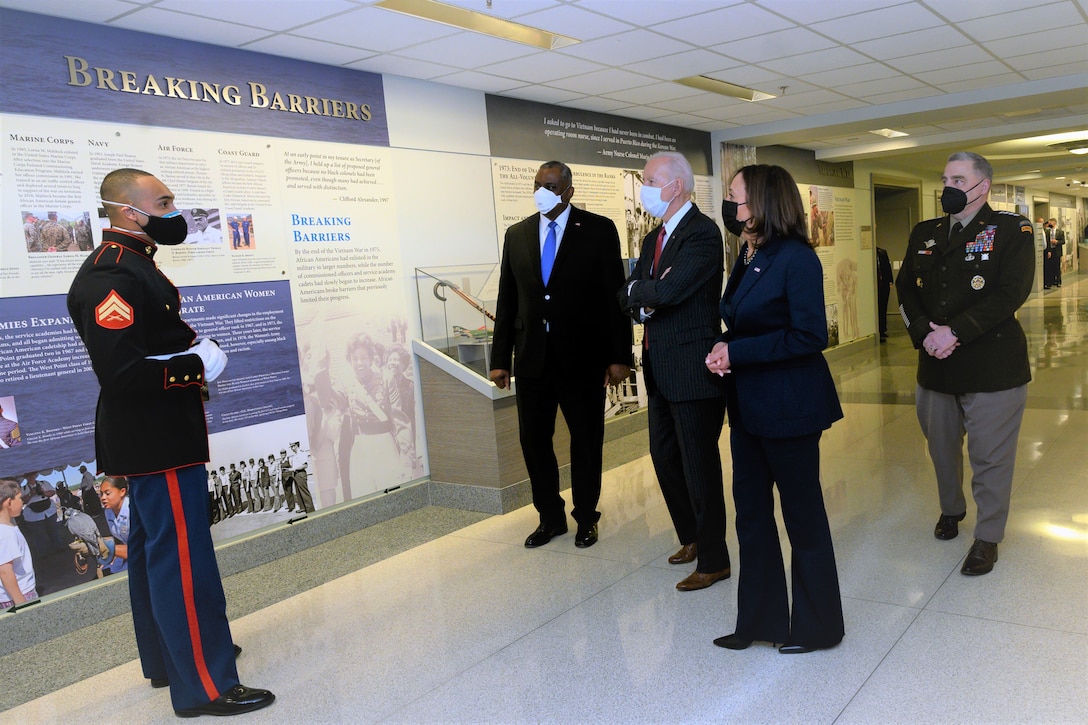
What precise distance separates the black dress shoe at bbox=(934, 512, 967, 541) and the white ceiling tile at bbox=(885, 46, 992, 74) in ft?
11.5

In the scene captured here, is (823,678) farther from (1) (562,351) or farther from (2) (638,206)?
(2) (638,206)

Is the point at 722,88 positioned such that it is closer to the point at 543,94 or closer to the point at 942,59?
the point at 543,94

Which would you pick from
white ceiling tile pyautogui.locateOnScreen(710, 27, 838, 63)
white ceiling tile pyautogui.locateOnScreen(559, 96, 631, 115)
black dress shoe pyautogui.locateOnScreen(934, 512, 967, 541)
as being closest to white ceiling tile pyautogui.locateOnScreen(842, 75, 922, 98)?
white ceiling tile pyautogui.locateOnScreen(710, 27, 838, 63)

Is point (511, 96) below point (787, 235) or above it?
above

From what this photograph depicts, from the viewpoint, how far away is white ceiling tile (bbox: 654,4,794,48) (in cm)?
443

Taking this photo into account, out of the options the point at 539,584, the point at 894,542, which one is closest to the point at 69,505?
the point at 539,584

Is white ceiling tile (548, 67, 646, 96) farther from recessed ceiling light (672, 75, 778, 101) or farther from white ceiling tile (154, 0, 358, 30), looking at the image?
white ceiling tile (154, 0, 358, 30)

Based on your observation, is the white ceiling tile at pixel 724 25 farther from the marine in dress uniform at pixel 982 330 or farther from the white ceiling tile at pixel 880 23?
the marine in dress uniform at pixel 982 330

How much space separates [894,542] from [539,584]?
65.2 inches

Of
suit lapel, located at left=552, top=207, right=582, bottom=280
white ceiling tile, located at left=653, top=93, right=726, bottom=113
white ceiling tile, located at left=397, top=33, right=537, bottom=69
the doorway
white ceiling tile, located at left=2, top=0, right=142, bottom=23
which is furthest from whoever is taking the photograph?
the doorway

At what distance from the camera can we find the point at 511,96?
6.08 metres

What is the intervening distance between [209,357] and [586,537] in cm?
212

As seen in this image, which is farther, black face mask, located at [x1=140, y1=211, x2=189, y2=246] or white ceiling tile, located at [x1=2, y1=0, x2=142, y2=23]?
white ceiling tile, located at [x1=2, y1=0, x2=142, y2=23]

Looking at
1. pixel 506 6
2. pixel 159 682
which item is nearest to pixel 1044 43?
pixel 506 6
